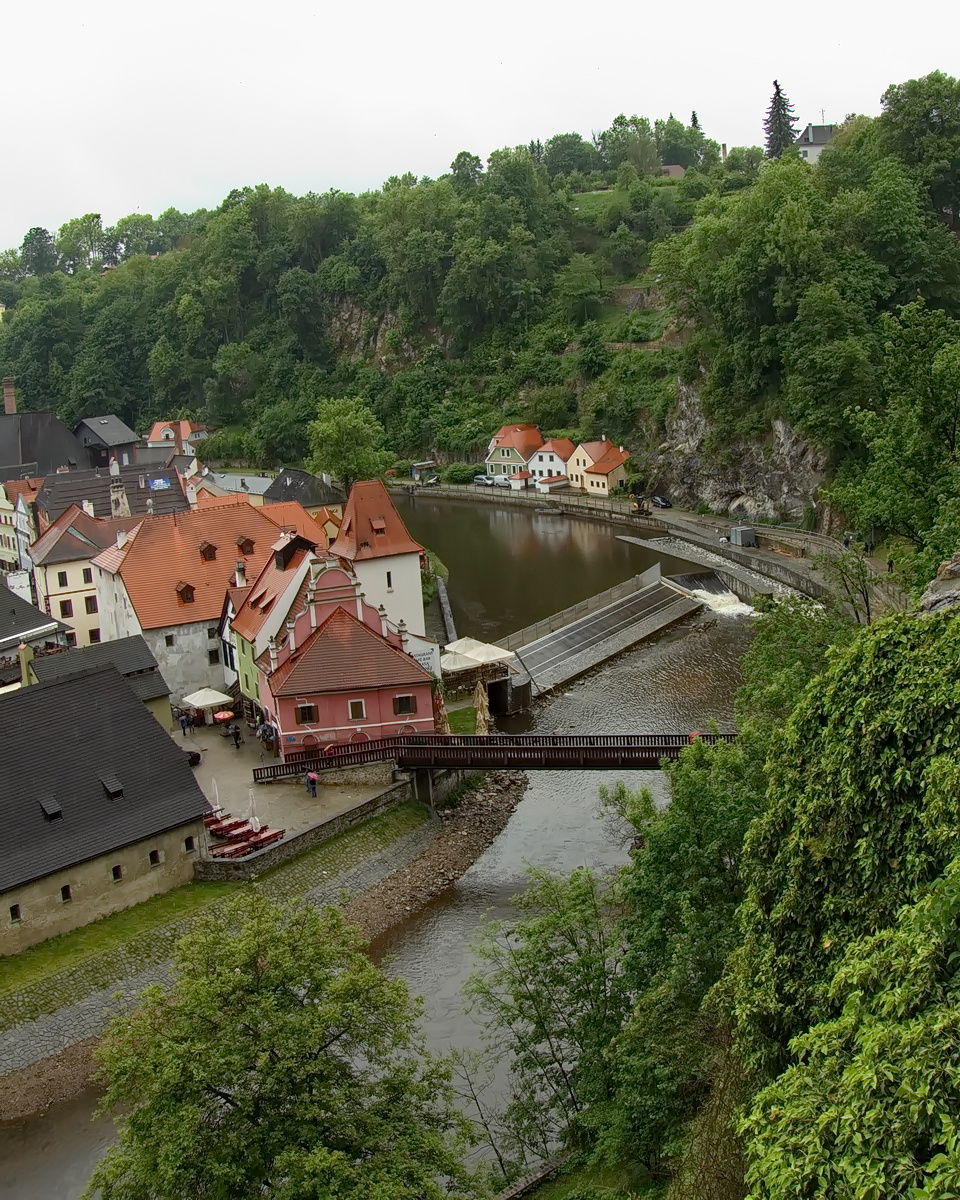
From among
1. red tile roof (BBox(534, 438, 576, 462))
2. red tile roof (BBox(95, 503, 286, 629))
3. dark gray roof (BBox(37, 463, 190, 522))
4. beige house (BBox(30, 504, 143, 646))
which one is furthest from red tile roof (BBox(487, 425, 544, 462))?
red tile roof (BBox(95, 503, 286, 629))

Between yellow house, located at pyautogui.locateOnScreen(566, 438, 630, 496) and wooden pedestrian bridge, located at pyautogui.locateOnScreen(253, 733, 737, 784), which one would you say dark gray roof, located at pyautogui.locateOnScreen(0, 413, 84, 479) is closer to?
yellow house, located at pyautogui.locateOnScreen(566, 438, 630, 496)

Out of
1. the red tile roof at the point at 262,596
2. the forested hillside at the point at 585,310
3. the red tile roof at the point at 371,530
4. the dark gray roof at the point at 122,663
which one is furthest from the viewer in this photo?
the forested hillside at the point at 585,310

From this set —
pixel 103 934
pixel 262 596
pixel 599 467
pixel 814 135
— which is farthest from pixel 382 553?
pixel 814 135

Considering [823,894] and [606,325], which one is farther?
[606,325]

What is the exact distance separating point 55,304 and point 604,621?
399ft

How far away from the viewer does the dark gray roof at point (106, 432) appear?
358 feet

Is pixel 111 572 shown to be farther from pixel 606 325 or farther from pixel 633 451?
pixel 606 325

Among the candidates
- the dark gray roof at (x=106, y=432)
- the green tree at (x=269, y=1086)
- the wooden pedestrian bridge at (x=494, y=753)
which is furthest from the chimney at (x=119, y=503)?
the dark gray roof at (x=106, y=432)

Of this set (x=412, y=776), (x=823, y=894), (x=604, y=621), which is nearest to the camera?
(x=823, y=894)

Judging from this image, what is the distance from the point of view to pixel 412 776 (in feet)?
123

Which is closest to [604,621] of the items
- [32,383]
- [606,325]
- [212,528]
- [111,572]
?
[212,528]

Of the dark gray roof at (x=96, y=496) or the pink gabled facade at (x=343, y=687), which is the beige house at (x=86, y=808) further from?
the dark gray roof at (x=96, y=496)

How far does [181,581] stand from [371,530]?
7.89 metres

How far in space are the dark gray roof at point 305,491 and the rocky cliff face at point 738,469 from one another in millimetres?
26410
